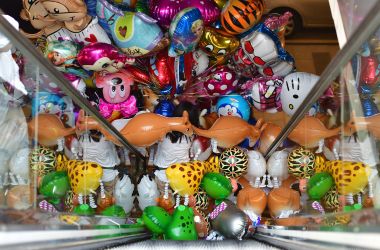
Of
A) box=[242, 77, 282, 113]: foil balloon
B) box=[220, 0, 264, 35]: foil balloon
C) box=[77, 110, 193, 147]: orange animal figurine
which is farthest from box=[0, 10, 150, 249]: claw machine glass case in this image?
box=[242, 77, 282, 113]: foil balloon

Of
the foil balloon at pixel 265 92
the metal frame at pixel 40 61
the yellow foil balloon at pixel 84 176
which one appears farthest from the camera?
the foil balloon at pixel 265 92

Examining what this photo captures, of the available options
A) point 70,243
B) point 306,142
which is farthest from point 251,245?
point 70,243

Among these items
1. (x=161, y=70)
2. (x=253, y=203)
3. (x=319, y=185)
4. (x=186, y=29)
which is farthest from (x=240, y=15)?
(x=319, y=185)

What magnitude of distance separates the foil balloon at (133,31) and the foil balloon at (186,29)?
0.12 metres

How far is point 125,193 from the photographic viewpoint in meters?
3.45

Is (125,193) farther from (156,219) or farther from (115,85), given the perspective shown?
→ (115,85)

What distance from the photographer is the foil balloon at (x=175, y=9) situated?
135 inches

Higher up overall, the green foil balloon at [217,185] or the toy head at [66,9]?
Answer: the toy head at [66,9]

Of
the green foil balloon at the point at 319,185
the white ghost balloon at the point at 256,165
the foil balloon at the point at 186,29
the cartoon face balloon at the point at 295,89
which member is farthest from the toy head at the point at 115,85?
the green foil balloon at the point at 319,185

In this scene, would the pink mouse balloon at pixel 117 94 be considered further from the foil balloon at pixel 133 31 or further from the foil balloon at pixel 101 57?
the foil balloon at pixel 133 31

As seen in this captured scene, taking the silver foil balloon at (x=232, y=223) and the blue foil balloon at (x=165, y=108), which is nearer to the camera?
the silver foil balloon at (x=232, y=223)

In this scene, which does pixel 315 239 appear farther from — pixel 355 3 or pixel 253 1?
pixel 253 1

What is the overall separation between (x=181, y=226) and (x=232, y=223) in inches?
11.8

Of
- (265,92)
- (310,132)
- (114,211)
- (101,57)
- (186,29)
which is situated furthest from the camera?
Result: (265,92)
